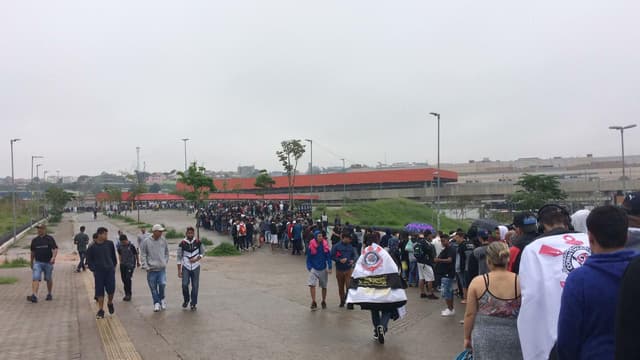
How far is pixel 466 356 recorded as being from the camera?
5.08m

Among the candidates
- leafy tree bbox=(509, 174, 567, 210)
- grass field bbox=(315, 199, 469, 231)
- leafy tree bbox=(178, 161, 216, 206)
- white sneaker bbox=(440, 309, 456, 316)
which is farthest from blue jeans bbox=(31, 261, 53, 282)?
leafy tree bbox=(509, 174, 567, 210)

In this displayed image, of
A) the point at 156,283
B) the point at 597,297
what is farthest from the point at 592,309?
the point at 156,283

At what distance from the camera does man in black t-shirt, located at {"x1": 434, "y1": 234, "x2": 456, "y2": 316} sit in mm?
10797

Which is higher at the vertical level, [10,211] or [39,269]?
[39,269]

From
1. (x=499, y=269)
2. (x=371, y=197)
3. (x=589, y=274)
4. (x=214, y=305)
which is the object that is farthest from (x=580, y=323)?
(x=371, y=197)

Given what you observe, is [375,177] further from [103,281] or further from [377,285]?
[377,285]

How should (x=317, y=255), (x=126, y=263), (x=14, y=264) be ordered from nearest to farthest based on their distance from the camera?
(x=317, y=255) < (x=126, y=263) < (x=14, y=264)

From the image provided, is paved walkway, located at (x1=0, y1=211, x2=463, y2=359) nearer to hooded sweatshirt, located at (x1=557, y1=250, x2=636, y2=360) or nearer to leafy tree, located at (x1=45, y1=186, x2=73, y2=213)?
hooded sweatshirt, located at (x1=557, y1=250, x2=636, y2=360)

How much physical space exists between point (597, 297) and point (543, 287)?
888 mm

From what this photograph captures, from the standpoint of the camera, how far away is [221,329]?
966cm

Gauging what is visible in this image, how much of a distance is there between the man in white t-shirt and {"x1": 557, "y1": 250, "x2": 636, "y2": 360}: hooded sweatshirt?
30.3 inches

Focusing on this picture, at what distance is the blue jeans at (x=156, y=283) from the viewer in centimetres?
1141

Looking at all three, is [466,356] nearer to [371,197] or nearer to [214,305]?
[214,305]

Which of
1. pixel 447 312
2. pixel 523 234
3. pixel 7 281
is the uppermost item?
pixel 523 234
